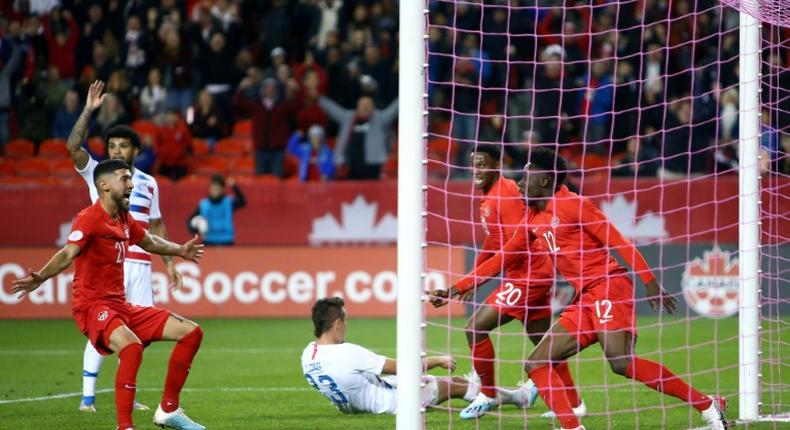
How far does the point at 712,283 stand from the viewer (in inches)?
655

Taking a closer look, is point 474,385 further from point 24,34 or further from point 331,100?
point 24,34

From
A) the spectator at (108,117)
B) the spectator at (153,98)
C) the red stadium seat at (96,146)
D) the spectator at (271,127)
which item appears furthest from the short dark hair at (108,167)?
the spectator at (153,98)

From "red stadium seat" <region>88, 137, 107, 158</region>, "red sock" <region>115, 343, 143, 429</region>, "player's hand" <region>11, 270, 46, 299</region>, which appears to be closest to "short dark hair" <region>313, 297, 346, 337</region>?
"red sock" <region>115, 343, 143, 429</region>

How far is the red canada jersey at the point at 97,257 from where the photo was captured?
790 centimetres

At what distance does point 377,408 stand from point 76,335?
23.6 ft

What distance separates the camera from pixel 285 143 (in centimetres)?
1964

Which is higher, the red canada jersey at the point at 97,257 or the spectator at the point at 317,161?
the spectator at the point at 317,161

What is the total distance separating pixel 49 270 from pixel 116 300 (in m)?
0.57

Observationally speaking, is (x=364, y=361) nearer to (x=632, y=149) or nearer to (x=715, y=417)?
(x=715, y=417)

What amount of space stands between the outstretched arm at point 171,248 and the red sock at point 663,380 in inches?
111

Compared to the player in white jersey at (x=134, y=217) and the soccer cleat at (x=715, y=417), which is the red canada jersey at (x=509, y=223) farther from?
the player in white jersey at (x=134, y=217)

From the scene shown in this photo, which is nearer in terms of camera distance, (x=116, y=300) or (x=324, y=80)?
(x=116, y=300)

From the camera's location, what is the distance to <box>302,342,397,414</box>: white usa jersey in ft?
29.5

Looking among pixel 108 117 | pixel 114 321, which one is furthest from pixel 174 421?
pixel 108 117
